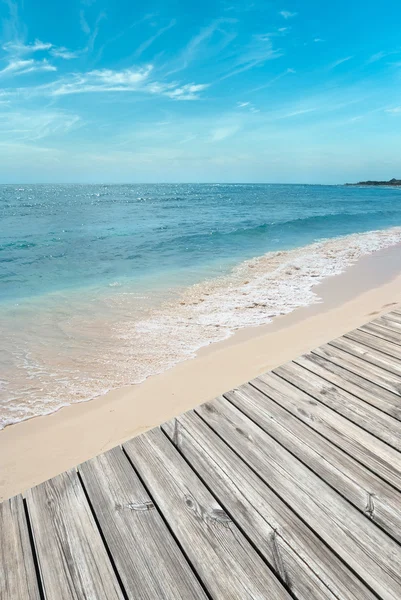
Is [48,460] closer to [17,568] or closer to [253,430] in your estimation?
[17,568]

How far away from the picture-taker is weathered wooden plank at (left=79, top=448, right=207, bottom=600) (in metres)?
1.49

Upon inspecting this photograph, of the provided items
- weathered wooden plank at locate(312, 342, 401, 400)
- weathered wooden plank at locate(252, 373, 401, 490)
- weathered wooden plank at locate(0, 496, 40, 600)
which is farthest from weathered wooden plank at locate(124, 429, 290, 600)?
weathered wooden plank at locate(312, 342, 401, 400)

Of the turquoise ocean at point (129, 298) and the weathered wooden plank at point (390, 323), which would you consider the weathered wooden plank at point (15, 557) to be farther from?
the weathered wooden plank at point (390, 323)

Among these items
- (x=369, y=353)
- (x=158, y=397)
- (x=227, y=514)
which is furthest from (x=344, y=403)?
(x=158, y=397)

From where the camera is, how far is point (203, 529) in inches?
68.5

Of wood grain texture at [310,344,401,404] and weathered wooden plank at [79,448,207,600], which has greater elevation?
wood grain texture at [310,344,401,404]

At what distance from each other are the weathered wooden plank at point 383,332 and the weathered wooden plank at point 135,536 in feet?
10.7

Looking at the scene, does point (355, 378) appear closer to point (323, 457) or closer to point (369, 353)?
point (369, 353)

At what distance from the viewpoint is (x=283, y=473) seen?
208cm

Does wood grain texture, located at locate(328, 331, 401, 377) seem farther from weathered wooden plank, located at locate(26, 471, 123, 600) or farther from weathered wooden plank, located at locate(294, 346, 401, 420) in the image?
weathered wooden plank, located at locate(26, 471, 123, 600)

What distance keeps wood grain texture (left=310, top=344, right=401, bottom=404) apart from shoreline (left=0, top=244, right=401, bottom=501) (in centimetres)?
125

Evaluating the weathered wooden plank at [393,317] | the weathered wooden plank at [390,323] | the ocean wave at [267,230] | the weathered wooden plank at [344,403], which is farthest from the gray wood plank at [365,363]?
the ocean wave at [267,230]

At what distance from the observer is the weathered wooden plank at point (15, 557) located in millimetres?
1485

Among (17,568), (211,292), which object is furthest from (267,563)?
(211,292)
